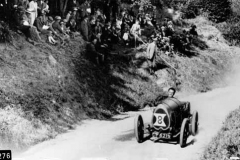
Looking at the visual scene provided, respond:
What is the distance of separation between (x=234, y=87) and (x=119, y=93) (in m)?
6.18

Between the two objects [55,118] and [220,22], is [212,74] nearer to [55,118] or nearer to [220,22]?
[220,22]

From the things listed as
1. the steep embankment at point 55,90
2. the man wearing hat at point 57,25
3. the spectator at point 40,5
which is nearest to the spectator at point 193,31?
the steep embankment at point 55,90

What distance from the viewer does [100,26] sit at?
17.7 m

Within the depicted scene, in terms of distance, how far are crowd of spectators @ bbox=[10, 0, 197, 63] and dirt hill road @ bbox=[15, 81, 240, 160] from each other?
4664 millimetres

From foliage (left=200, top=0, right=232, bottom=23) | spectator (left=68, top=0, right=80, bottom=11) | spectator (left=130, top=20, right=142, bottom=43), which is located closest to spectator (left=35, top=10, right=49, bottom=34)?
spectator (left=68, top=0, right=80, bottom=11)

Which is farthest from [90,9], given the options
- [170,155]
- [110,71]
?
[170,155]

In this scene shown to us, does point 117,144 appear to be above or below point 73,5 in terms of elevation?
below

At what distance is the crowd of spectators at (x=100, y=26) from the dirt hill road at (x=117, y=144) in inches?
184

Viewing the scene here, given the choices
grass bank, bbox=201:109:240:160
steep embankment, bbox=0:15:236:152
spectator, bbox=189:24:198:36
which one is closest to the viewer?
grass bank, bbox=201:109:240:160

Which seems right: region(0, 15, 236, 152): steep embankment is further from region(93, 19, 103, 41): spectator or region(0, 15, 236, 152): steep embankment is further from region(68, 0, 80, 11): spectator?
region(68, 0, 80, 11): spectator

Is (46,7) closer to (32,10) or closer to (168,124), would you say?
(32,10)

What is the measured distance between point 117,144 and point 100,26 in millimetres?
8502

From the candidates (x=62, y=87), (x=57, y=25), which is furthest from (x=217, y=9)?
(x=62, y=87)

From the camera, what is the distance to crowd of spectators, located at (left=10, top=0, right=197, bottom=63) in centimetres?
1493
